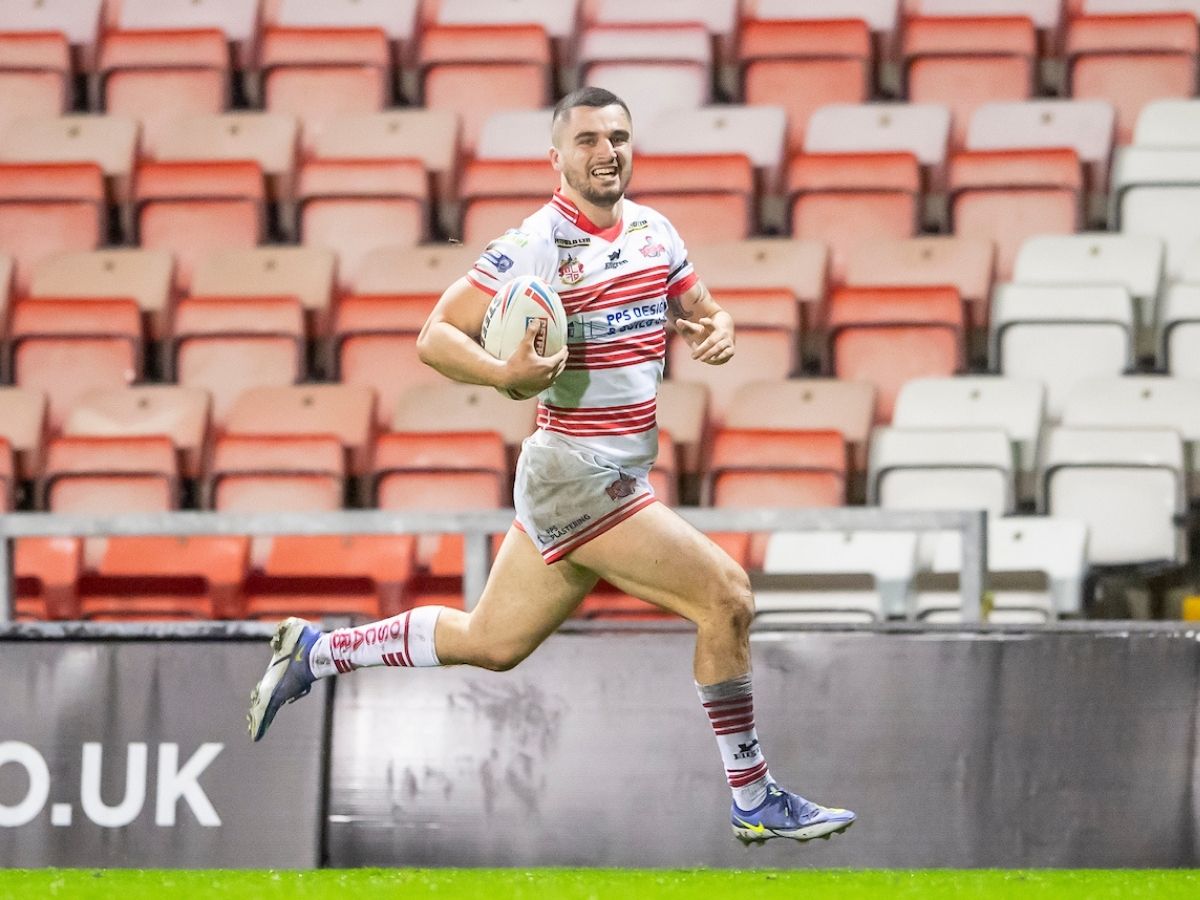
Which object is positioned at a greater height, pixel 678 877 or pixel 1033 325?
pixel 1033 325

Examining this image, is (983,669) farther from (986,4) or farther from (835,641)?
(986,4)

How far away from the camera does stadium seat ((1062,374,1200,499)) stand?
8.73 meters

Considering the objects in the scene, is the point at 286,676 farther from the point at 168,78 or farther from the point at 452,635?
the point at 168,78

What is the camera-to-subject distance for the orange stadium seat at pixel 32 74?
1181cm

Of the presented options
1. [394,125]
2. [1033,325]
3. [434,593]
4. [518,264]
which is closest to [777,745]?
[518,264]

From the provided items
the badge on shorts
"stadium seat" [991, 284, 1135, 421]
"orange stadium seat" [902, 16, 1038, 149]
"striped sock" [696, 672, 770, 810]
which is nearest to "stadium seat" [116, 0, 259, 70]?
"orange stadium seat" [902, 16, 1038, 149]

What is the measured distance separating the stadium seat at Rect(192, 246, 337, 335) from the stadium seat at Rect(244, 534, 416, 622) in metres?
1.75

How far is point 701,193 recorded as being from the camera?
33.9 feet

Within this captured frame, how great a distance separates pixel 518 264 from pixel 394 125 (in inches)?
242

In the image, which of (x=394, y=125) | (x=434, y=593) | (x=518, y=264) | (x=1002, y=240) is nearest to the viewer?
(x=518, y=264)

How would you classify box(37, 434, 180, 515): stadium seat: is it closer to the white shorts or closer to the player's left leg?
the white shorts

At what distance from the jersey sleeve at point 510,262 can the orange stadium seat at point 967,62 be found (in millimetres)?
6238

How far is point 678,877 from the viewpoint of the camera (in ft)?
18.7

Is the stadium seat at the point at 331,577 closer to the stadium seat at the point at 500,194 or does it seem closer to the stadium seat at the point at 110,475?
the stadium seat at the point at 110,475
